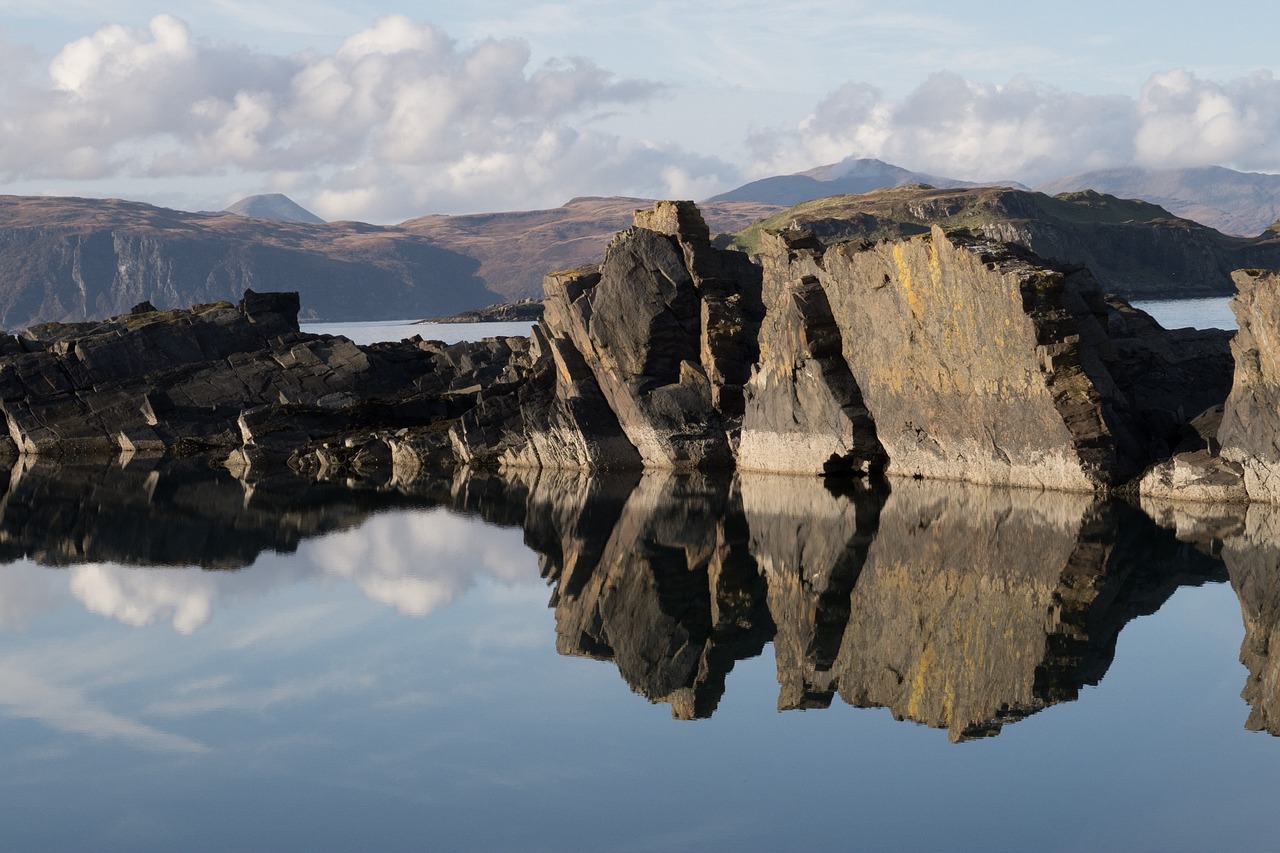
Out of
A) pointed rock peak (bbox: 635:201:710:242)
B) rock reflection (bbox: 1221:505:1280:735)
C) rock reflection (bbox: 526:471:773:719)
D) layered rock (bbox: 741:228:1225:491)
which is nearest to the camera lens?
rock reflection (bbox: 1221:505:1280:735)

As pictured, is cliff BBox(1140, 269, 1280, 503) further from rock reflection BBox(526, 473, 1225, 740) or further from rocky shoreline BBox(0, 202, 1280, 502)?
rock reflection BBox(526, 473, 1225, 740)

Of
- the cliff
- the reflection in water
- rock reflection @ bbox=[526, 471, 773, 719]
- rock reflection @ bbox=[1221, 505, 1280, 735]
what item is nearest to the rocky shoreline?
the cliff

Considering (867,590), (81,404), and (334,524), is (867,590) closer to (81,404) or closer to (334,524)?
(334,524)

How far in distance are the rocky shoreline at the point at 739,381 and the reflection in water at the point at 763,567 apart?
189 centimetres

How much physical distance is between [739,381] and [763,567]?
19.6 m

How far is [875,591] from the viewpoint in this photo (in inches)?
1342

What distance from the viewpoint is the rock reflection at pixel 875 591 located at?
26281 mm

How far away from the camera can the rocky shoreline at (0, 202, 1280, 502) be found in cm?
4375

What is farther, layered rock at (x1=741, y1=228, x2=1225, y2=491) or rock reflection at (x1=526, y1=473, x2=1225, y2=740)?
layered rock at (x1=741, y1=228, x2=1225, y2=491)

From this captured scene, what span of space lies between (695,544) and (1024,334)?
11.0m

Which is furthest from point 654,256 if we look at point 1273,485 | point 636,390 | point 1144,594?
point 1144,594

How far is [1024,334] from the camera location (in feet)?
143

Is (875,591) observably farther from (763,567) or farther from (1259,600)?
(1259,600)

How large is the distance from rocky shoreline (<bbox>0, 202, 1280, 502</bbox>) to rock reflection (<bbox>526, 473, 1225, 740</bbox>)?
8.68 feet
